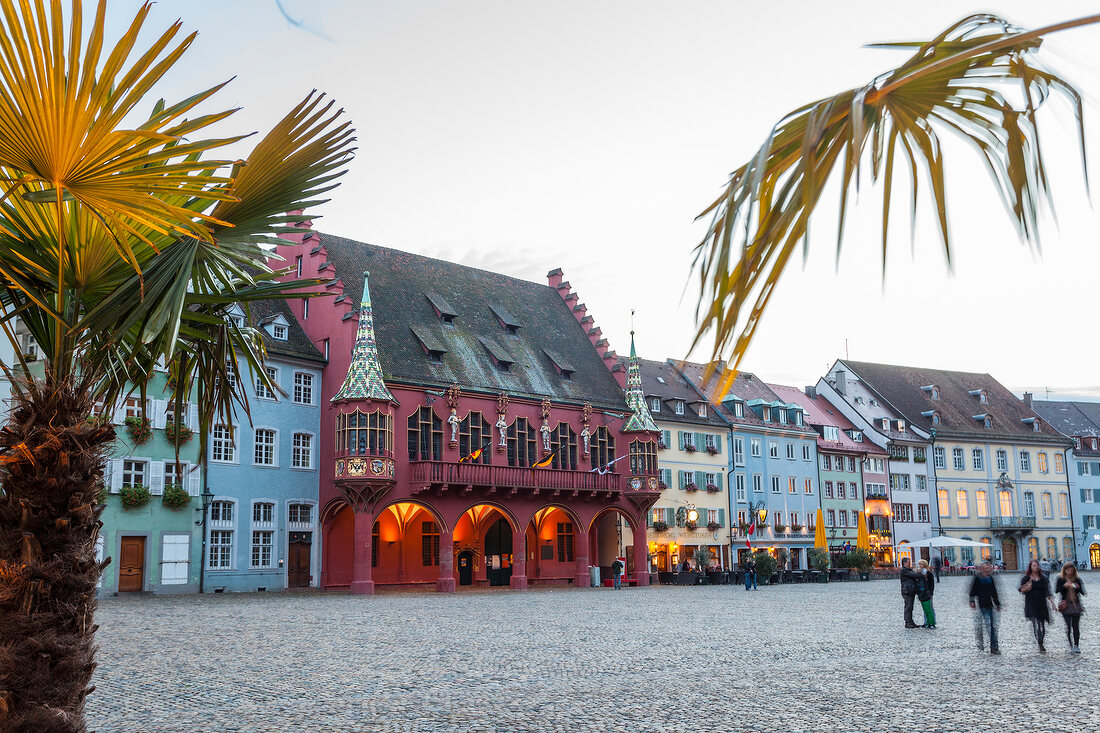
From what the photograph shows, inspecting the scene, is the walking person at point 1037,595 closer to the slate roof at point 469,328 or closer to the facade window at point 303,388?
the slate roof at point 469,328

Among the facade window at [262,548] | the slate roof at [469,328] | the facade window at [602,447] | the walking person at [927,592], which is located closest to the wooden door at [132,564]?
the facade window at [262,548]

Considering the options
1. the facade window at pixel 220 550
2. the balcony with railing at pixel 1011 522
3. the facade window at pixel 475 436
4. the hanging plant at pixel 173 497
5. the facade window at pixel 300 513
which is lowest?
the facade window at pixel 220 550

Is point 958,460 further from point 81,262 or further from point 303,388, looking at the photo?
point 81,262

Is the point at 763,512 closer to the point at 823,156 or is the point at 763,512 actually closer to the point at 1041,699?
the point at 1041,699

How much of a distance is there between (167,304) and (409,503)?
37.1 metres

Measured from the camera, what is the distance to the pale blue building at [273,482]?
37094 mm

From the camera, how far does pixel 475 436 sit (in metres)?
43.4

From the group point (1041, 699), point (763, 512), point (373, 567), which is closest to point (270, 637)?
point (1041, 699)

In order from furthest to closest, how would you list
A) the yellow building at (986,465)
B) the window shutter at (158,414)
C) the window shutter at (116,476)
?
the yellow building at (986,465), the window shutter at (158,414), the window shutter at (116,476)

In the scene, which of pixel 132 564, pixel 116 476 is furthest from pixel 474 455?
pixel 116 476

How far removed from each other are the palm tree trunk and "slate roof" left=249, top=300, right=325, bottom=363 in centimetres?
3454

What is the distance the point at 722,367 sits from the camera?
3.01m

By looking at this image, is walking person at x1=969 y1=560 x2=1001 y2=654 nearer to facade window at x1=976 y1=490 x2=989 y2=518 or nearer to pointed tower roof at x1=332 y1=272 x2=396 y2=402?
pointed tower roof at x1=332 y1=272 x2=396 y2=402

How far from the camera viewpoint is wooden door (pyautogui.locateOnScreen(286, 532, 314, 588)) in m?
39.5
